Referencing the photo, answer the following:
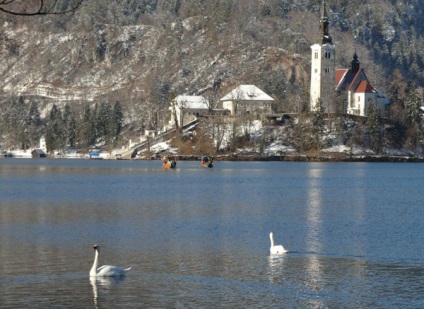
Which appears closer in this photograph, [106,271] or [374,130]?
[106,271]

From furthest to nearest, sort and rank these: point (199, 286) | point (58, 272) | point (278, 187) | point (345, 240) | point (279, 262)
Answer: point (278, 187) < point (345, 240) < point (279, 262) < point (58, 272) < point (199, 286)

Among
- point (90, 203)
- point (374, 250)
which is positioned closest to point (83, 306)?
point (374, 250)

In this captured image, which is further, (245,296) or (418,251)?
(418,251)

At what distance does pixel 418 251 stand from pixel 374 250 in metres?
2.22

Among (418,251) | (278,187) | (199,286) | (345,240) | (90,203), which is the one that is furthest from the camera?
(278,187)

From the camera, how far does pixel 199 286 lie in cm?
3447

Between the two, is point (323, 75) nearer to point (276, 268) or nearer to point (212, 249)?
point (212, 249)

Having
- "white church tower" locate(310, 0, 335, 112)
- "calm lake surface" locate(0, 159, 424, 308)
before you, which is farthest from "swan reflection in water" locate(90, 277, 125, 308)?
"white church tower" locate(310, 0, 335, 112)

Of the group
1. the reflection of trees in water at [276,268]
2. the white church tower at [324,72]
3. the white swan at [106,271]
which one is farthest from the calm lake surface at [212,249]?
the white church tower at [324,72]

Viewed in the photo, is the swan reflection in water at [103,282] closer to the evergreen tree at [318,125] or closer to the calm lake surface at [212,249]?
the calm lake surface at [212,249]

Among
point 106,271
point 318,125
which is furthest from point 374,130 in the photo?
point 106,271

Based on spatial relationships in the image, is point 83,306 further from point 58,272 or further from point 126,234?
point 126,234

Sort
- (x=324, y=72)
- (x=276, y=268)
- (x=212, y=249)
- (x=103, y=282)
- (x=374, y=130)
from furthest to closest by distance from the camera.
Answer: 1. (x=324, y=72)
2. (x=374, y=130)
3. (x=212, y=249)
4. (x=276, y=268)
5. (x=103, y=282)

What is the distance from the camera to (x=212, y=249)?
43688 mm
